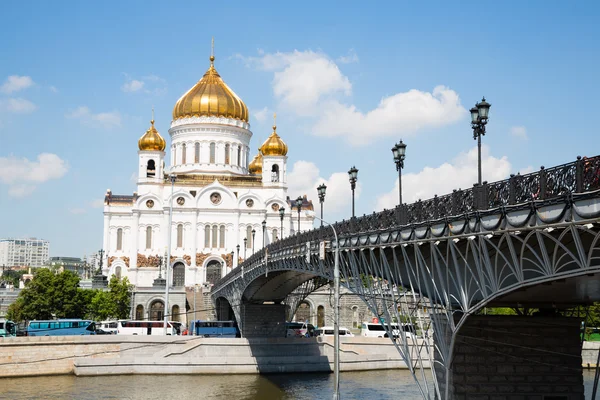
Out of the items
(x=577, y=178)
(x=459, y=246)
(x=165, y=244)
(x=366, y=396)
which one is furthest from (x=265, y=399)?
(x=165, y=244)

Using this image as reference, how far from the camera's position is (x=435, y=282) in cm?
2011

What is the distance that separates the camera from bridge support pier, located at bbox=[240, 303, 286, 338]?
49500 millimetres

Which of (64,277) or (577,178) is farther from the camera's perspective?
(64,277)

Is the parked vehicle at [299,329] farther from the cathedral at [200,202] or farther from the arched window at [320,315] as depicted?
the cathedral at [200,202]

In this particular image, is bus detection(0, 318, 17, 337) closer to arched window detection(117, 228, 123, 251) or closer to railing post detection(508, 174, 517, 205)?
arched window detection(117, 228, 123, 251)

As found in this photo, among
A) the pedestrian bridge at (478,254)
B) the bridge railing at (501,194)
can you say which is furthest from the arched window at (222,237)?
the bridge railing at (501,194)

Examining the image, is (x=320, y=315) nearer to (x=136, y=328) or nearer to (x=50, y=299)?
(x=136, y=328)

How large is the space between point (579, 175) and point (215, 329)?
4551 cm

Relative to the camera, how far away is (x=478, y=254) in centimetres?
1706

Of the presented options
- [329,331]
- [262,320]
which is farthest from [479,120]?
[329,331]

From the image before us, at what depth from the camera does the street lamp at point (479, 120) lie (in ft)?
57.6

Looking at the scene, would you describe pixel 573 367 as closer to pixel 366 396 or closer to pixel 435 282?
pixel 435 282

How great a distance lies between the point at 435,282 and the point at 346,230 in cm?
656

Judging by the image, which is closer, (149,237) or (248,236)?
(149,237)
